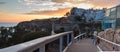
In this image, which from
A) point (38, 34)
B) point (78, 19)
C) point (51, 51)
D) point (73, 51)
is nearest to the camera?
point (51, 51)

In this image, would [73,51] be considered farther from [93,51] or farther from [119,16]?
[119,16]

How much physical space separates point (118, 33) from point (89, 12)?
105m

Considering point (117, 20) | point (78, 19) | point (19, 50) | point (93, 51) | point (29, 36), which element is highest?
point (19, 50)

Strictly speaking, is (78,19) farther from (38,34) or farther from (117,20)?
(117,20)

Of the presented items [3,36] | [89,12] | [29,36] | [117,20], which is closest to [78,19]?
[89,12]

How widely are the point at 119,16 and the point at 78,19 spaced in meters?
81.8

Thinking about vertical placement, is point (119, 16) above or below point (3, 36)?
above

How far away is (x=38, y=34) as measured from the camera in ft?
93.5

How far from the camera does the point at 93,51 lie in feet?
40.1

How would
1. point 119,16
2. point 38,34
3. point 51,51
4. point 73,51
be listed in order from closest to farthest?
point 51,51 < point 73,51 < point 119,16 < point 38,34

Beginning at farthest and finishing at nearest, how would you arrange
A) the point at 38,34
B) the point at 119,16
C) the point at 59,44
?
the point at 38,34, the point at 119,16, the point at 59,44

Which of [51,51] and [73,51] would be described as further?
[73,51]

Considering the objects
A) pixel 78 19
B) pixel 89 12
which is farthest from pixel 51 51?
pixel 89 12

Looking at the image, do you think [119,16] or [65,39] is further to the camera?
[119,16]
